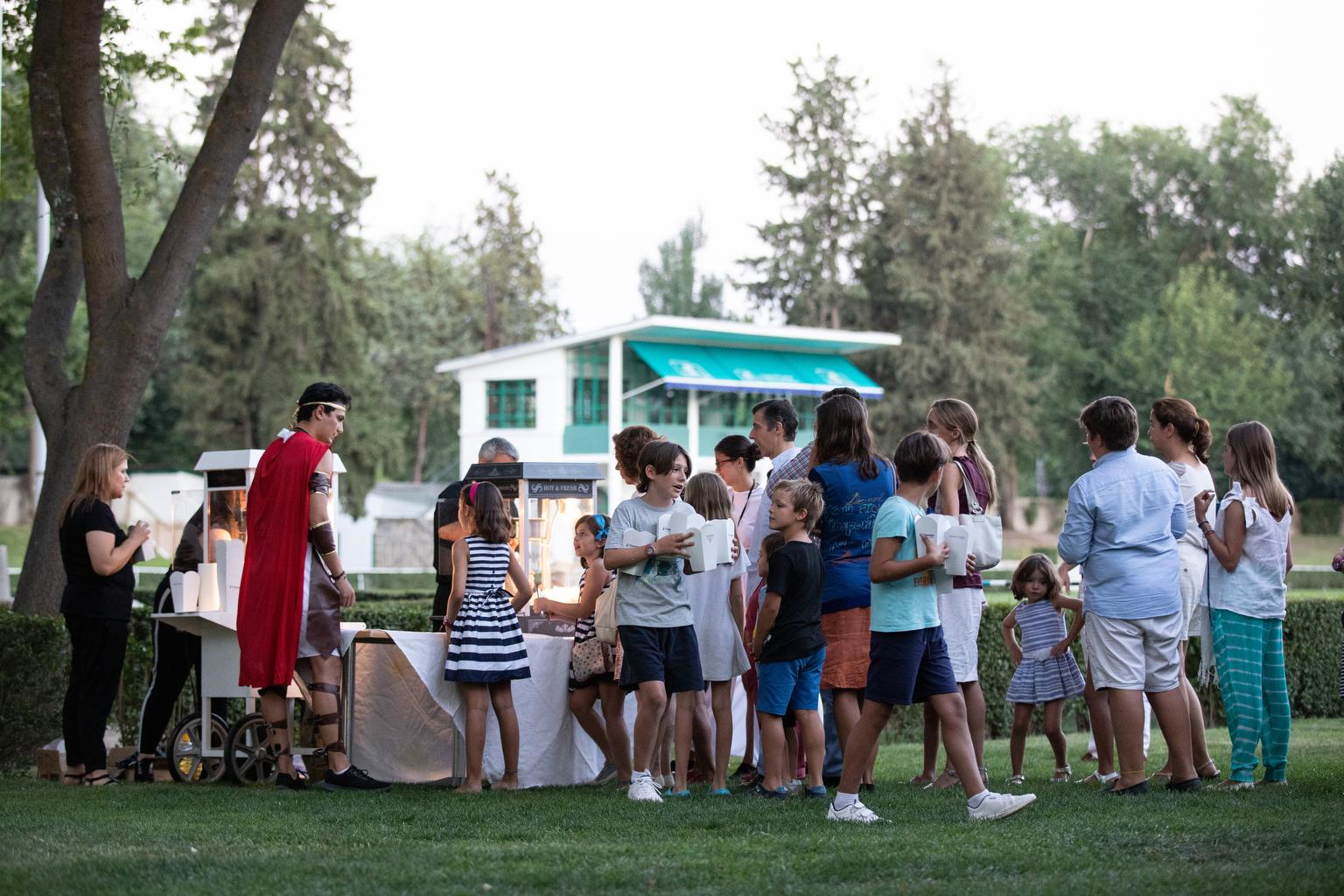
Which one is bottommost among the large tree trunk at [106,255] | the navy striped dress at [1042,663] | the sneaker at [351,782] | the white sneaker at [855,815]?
the sneaker at [351,782]

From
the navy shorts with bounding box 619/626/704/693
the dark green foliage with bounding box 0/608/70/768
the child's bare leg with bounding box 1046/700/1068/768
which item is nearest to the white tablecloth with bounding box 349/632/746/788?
the navy shorts with bounding box 619/626/704/693

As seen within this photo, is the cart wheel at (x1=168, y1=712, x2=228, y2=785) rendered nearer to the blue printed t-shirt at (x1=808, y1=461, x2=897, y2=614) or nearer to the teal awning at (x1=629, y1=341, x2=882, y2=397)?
the blue printed t-shirt at (x1=808, y1=461, x2=897, y2=614)

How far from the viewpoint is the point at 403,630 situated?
11.1m

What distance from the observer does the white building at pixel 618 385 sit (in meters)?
43.3

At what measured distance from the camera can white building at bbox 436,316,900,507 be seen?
43312 mm

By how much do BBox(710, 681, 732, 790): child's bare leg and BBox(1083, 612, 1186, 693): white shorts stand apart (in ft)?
6.03

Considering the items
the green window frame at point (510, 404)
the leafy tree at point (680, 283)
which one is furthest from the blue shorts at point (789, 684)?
the leafy tree at point (680, 283)

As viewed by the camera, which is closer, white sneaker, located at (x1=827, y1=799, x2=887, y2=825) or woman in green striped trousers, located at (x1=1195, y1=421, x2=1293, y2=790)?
white sneaker, located at (x1=827, y1=799, x2=887, y2=825)

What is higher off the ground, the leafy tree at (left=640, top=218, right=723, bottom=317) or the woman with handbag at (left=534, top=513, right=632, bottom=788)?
the leafy tree at (left=640, top=218, right=723, bottom=317)

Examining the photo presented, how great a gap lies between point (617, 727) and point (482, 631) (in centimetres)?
89

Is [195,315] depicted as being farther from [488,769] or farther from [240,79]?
[488,769]

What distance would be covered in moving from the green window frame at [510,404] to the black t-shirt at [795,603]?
124 ft

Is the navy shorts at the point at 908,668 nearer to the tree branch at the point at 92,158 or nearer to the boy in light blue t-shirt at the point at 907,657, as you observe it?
the boy in light blue t-shirt at the point at 907,657

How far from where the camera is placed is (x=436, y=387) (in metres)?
61.9
